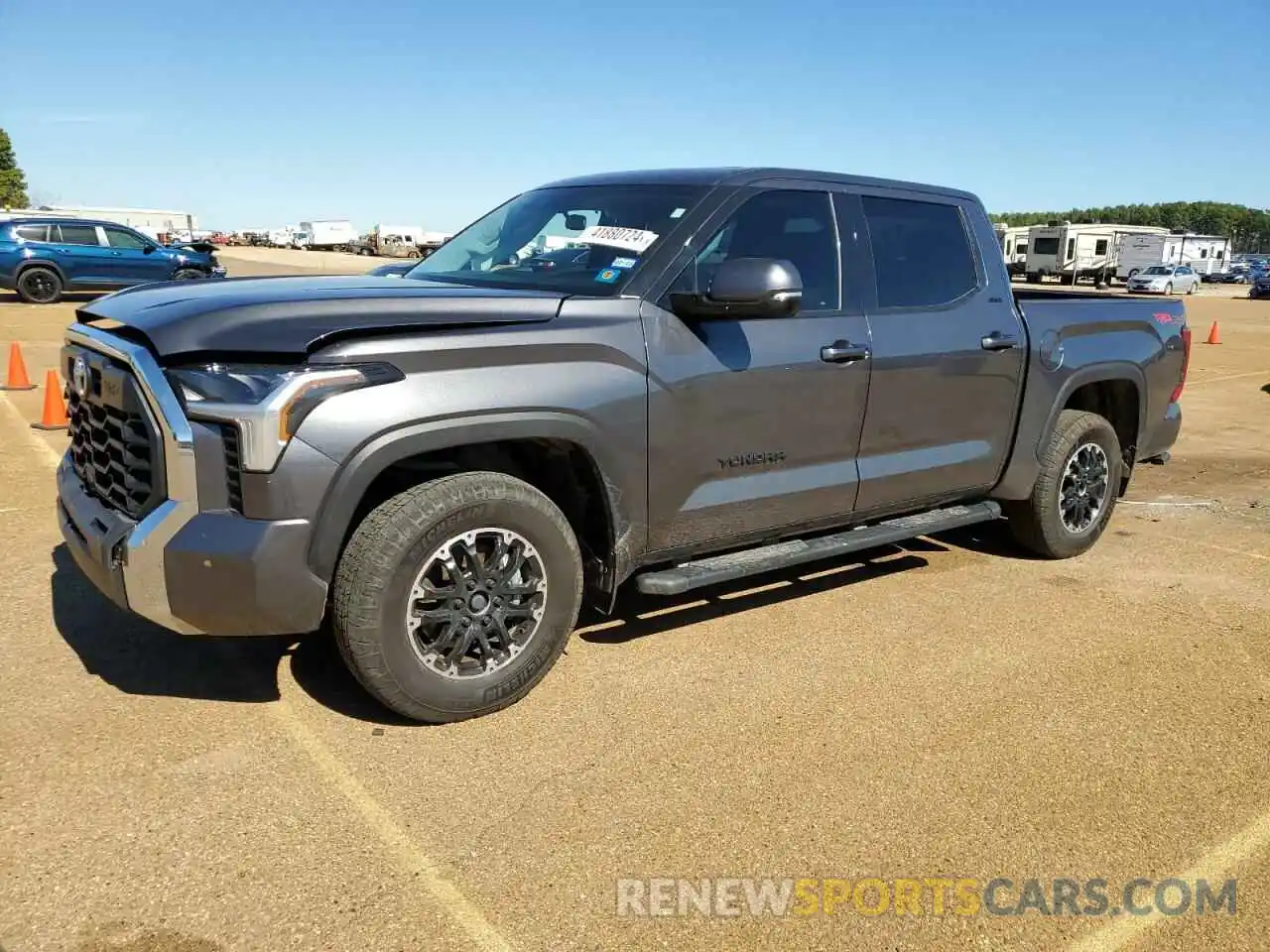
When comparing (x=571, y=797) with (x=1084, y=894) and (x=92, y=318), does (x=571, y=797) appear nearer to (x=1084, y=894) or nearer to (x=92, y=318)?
(x=1084, y=894)

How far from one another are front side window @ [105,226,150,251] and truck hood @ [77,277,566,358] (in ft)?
64.5

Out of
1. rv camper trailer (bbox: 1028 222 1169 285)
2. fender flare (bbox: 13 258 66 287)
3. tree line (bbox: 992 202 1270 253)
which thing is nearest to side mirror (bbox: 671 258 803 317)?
fender flare (bbox: 13 258 66 287)

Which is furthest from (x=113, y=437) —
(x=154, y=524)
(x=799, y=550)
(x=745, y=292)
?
(x=799, y=550)

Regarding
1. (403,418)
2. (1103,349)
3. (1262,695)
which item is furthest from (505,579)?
(1103,349)

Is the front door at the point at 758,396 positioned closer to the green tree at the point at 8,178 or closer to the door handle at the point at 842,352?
the door handle at the point at 842,352

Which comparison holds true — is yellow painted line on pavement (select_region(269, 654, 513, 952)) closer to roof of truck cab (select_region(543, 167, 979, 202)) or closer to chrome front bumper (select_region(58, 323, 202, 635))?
chrome front bumper (select_region(58, 323, 202, 635))

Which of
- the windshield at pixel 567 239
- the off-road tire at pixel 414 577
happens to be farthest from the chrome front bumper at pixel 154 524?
the windshield at pixel 567 239

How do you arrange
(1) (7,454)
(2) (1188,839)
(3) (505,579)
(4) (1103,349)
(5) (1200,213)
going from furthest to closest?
1. (5) (1200,213)
2. (1) (7,454)
3. (4) (1103,349)
4. (3) (505,579)
5. (2) (1188,839)

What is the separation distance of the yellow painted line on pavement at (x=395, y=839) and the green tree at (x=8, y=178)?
347 feet

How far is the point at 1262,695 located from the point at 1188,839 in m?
1.31

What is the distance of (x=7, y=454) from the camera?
7.07 meters

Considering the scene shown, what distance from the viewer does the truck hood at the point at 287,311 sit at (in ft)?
9.50

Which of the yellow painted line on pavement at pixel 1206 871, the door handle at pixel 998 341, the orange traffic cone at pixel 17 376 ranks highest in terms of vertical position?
the door handle at pixel 998 341

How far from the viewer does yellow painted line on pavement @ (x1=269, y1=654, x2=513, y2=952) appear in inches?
95.0
